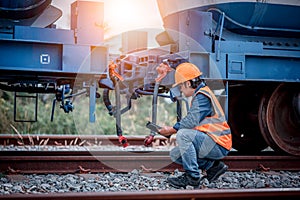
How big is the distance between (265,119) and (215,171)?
208 cm

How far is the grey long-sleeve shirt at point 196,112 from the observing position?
17.3 ft

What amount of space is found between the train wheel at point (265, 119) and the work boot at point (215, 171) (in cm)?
194

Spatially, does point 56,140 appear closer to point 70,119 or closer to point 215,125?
point 70,119

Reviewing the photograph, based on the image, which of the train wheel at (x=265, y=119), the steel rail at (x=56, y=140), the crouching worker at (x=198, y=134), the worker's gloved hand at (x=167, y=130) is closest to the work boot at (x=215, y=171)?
the crouching worker at (x=198, y=134)

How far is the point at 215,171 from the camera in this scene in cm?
557

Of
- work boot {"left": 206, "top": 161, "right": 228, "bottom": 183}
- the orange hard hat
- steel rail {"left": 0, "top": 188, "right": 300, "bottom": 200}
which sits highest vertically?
the orange hard hat

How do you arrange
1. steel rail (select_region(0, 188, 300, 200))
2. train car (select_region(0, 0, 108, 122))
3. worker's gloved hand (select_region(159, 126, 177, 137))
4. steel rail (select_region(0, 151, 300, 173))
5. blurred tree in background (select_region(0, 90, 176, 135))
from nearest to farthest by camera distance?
steel rail (select_region(0, 188, 300, 200)) < worker's gloved hand (select_region(159, 126, 177, 137)) < steel rail (select_region(0, 151, 300, 173)) < train car (select_region(0, 0, 108, 122)) < blurred tree in background (select_region(0, 90, 176, 135))

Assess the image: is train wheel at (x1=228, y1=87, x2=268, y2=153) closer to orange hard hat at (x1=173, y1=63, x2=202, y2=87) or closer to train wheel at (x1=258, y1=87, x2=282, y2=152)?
train wheel at (x1=258, y1=87, x2=282, y2=152)

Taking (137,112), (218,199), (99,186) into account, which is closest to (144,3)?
(99,186)

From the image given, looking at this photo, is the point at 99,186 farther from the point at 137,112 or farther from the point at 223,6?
the point at 137,112

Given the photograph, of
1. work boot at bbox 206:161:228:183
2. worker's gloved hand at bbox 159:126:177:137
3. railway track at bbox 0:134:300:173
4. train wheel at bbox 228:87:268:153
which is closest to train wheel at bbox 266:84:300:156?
railway track at bbox 0:134:300:173

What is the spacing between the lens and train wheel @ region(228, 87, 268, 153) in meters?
8.52

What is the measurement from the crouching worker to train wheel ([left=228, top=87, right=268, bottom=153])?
9.79 feet

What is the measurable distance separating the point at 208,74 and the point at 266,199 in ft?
10.6
